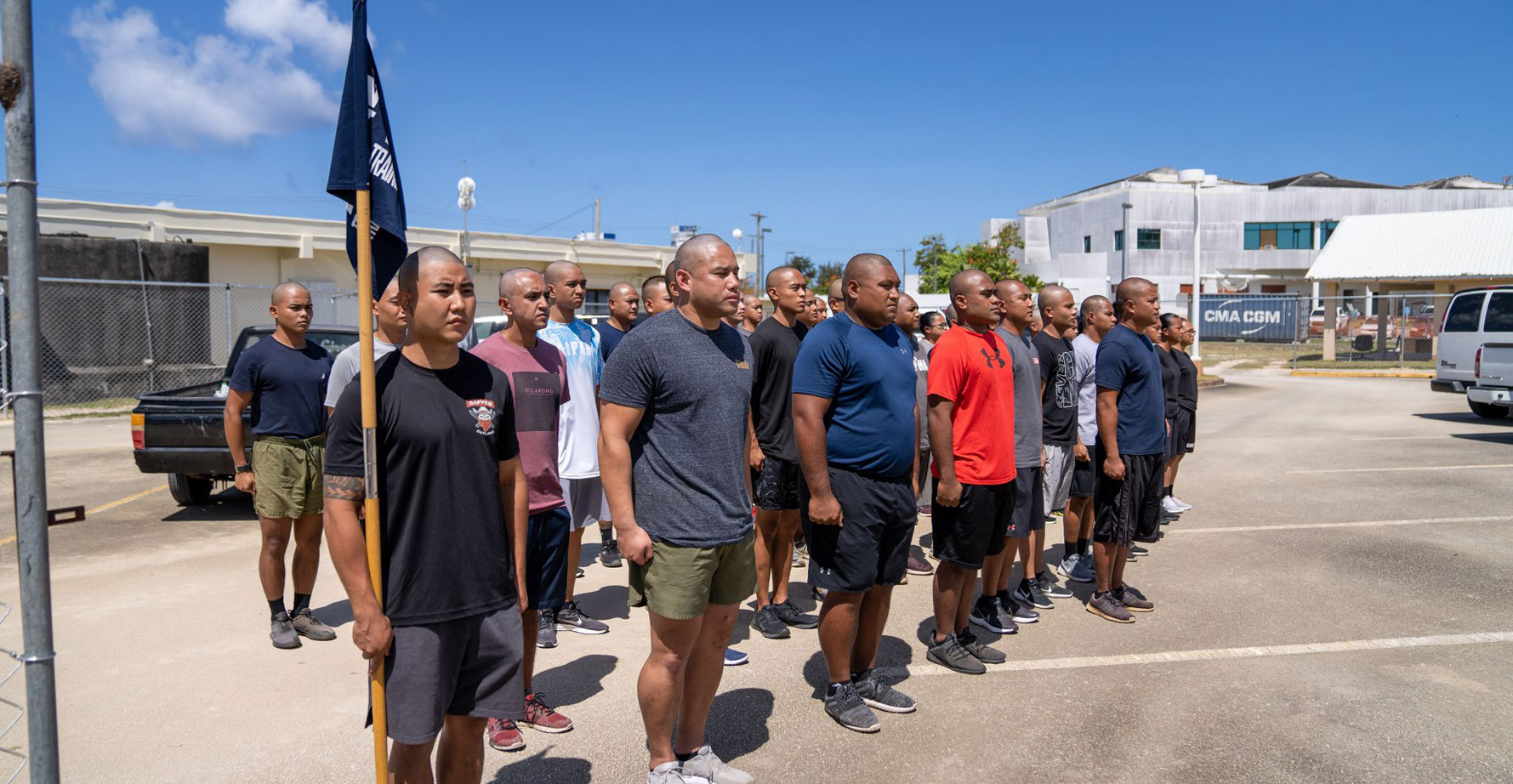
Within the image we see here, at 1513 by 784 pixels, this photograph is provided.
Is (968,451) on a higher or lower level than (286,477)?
higher

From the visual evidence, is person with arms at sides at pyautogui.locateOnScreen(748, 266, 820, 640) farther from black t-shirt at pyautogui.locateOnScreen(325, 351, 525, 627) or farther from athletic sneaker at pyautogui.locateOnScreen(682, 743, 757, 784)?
black t-shirt at pyautogui.locateOnScreen(325, 351, 525, 627)

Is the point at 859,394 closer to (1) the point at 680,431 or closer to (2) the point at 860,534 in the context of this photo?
(2) the point at 860,534

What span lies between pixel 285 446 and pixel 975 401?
3856 mm

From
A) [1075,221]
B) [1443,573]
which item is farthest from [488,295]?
[1075,221]

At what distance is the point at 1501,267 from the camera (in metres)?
31.5

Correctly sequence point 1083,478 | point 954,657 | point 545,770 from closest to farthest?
point 545,770
point 954,657
point 1083,478

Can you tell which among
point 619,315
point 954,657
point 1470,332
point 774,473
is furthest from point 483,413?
point 1470,332

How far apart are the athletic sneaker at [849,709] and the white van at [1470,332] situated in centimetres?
1473

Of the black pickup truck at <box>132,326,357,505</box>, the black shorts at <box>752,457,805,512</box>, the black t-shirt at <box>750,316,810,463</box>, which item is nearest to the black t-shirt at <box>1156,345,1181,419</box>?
the black t-shirt at <box>750,316,810,463</box>

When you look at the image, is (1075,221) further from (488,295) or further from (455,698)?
(455,698)

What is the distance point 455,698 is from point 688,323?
1.57 meters

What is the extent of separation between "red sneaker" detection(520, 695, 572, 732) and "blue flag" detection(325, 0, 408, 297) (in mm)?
2182

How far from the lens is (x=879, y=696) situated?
4574 mm

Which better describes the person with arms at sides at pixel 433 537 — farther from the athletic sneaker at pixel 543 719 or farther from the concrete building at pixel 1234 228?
the concrete building at pixel 1234 228
